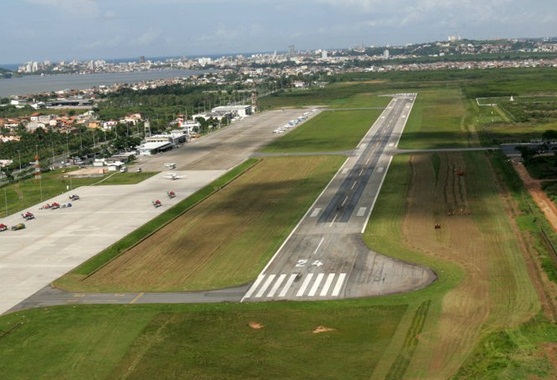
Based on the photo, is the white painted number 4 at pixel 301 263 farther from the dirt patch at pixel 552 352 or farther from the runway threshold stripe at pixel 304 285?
the dirt patch at pixel 552 352

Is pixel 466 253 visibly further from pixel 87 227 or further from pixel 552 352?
pixel 87 227

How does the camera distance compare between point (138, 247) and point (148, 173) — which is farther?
point (148, 173)

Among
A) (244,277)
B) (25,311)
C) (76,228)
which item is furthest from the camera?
(76,228)

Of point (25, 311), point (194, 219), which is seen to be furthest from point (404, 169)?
point (25, 311)

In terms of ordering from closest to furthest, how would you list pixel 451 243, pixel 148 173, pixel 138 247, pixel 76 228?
1. pixel 451 243
2. pixel 138 247
3. pixel 76 228
4. pixel 148 173

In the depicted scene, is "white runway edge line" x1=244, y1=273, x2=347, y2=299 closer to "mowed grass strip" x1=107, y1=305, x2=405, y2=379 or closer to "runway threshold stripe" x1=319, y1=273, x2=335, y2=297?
"runway threshold stripe" x1=319, y1=273, x2=335, y2=297

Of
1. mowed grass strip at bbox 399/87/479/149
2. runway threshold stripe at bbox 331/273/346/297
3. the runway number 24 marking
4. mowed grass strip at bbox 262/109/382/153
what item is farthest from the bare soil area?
mowed grass strip at bbox 262/109/382/153

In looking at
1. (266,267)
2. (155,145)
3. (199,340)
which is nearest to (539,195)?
(266,267)

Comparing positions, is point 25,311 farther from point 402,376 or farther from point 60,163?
point 60,163
